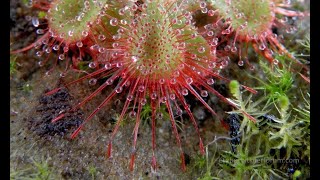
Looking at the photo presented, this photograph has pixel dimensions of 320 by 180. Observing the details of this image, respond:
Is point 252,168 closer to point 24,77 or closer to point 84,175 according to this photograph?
point 84,175

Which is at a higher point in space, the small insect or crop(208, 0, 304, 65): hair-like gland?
crop(208, 0, 304, 65): hair-like gland

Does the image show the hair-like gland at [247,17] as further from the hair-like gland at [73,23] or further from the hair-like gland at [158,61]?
the hair-like gland at [73,23]

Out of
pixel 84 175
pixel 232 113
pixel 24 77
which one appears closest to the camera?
pixel 84 175

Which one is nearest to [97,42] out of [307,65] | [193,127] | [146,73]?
[146,73]

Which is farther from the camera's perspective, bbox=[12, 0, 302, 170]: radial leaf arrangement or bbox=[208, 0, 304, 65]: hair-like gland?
bbox=[208, 0, 304, 65]: hair-like gland

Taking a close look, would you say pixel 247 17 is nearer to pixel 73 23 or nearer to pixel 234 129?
pixel 234 129

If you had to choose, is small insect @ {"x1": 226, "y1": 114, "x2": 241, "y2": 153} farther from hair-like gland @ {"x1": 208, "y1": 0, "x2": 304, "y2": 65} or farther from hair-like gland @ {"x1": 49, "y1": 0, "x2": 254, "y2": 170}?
hair-like gland @ {"x1": 208, "y1": 0, "x2": 304, "y2": 65}

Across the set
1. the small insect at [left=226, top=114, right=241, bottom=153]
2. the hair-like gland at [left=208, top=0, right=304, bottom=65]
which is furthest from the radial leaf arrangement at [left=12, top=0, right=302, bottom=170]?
the small insect at [left=226, top=114, right=241, bottom=153]

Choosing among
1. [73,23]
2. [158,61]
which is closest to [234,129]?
[158,61]

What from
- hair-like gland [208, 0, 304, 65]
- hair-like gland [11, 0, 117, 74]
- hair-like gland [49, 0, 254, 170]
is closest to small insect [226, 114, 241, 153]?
hair-like gland [49, 0, 254, 170]
